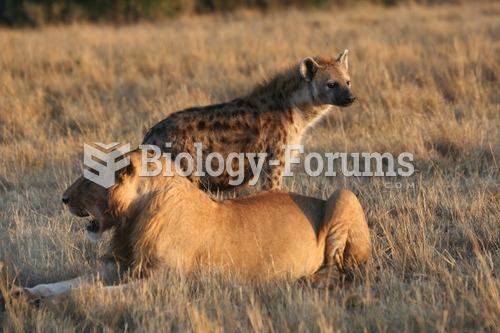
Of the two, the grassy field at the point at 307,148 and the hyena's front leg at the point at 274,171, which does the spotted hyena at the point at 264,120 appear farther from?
the grassy field at the point at 307,148

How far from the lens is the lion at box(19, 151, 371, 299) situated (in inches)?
216

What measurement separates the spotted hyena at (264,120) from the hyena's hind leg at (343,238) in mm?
1776

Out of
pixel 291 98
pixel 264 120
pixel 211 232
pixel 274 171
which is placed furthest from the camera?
pixel 291 98

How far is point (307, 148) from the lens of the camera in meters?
9.85

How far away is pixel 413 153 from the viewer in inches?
364

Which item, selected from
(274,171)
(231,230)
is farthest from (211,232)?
(274,171)

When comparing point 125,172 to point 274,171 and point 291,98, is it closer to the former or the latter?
point 274,171

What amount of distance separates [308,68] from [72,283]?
162 inches

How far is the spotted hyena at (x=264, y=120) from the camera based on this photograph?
300 inches

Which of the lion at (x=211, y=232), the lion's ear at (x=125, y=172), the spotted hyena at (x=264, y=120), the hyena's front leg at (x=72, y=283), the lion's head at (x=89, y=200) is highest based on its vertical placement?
the spotted hyena at (x=264, y=120)

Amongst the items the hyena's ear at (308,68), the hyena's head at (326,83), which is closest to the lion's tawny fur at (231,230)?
the hyena's head at (326,83)

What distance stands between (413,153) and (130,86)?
541 centimetres

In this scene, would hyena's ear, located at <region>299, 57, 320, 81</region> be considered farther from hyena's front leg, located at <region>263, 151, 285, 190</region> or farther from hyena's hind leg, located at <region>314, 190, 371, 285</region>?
hyena's hind leg, located at <region>314, 190, 371, 285</region>

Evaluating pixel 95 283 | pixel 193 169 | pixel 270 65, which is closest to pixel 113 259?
pixel 95 283
